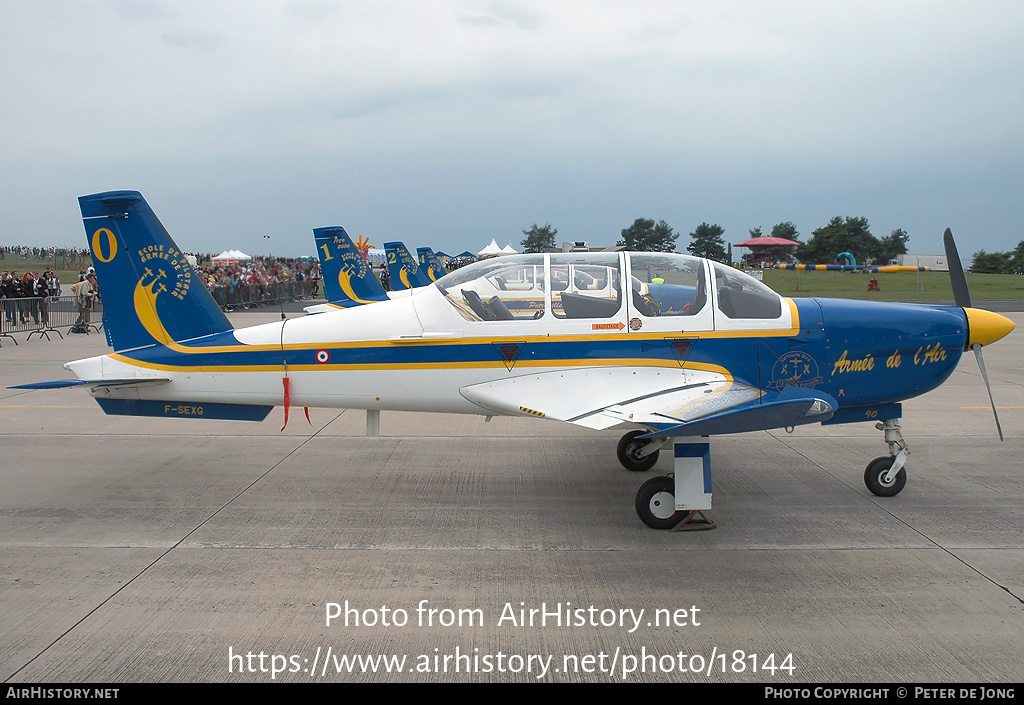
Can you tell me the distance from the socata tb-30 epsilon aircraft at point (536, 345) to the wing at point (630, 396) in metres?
0.02

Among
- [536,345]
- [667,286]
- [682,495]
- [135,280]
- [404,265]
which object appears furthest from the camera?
[404,265]

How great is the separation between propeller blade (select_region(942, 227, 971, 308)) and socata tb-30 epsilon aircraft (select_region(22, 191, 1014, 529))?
32 centimetres

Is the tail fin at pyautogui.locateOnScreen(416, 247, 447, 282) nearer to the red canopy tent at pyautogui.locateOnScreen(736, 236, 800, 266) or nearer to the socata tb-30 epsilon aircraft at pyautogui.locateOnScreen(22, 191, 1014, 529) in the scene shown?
the socata tb-30 epsilon aircraft at pyautogui.locateOnScreen(22, 191, 1014, 529)

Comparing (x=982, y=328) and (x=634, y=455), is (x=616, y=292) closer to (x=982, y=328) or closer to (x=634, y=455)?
(x=634, y=455)

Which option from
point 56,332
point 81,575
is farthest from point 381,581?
point 56,332

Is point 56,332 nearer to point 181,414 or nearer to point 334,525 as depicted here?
point 181,414

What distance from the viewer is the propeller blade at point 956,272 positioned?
22.6 feet

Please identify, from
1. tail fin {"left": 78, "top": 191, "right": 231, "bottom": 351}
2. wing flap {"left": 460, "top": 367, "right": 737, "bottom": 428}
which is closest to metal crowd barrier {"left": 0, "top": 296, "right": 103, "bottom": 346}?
tail fin {"left": 78, "top": 191, "right": 231, "bottom": 351}

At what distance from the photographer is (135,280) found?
6766mm

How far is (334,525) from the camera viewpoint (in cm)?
608

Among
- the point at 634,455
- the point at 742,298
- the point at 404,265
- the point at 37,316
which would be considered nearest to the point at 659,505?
the point at 634,455

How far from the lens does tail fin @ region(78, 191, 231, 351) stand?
21.9 feet

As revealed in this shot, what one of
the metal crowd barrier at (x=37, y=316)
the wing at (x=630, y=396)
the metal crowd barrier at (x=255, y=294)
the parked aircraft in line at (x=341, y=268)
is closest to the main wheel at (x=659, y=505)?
the wing at (x=630, y=396)

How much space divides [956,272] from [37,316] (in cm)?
2369
